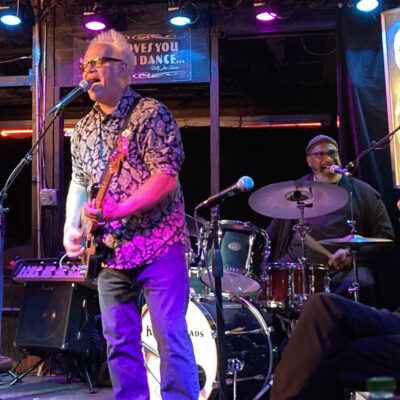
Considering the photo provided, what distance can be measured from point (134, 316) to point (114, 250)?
346 millimetres

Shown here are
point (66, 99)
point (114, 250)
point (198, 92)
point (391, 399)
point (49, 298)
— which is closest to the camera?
point (391, 399)

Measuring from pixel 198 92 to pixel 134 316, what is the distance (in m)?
5.46

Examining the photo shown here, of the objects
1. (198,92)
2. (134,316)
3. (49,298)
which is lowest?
(49,298)

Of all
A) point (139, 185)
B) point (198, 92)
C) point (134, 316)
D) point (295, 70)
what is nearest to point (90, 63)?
point (139, 185)

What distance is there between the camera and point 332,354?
6.34ft

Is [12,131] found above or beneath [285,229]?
above

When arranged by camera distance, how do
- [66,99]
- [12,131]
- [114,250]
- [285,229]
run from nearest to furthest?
[114,250] < [66,99] < [285,229] < [12,131]

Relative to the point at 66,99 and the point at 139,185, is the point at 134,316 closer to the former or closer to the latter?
the point at 139,185

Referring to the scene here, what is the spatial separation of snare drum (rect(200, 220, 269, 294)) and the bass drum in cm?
21

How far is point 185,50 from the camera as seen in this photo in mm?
6691

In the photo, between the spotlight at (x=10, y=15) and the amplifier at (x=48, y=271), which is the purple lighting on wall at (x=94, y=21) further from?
the amplifier at (x=48, y=271)

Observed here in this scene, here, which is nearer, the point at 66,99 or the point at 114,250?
the point at 114,250

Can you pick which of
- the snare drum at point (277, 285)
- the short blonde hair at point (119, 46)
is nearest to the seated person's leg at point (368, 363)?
the short blonde hair at point (119, 46)

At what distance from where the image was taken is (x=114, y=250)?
3168mm
